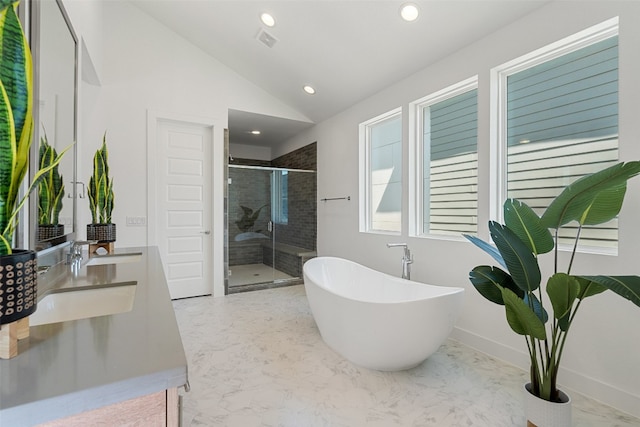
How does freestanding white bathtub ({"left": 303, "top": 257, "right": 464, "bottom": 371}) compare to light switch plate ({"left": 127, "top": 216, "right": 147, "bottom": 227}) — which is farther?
light switch plate ({"left": 127, "top": 216, "right": 147, "bottom": 227})

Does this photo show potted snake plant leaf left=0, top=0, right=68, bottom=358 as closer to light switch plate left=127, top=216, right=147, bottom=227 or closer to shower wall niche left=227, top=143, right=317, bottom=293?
light switch plate left=127, top=216, right=147, bottom=227

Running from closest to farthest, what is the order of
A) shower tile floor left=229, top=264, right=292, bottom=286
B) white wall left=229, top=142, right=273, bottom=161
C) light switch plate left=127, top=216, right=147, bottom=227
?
light switch plate left=127, top=216, right=147, bottom=227
shower tile floor left=229, top=264, right=292, bottom=286
white wall left=229, top=142, right=273, bottom=161

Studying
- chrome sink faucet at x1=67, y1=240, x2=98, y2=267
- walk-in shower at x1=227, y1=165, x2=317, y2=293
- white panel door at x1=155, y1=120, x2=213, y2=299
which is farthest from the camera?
walk-in shower at x1=227, y1=165, x2=317, y2=293

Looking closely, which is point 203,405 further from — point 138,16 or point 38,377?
point 138,16

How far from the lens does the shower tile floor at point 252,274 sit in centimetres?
430

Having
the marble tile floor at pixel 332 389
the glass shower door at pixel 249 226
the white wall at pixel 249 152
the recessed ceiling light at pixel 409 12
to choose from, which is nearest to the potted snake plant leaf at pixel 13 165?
the marble tile floor at pixel 332 389

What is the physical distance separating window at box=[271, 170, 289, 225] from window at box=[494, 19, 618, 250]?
3185 millimetres

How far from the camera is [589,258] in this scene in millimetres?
1837

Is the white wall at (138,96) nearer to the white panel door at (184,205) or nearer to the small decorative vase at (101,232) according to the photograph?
the white panel door at (184,205)

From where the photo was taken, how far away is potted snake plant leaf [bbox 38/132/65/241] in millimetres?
1360

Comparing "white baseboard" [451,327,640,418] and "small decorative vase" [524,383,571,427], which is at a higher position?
"small decorative vase" [524,383,571,427]

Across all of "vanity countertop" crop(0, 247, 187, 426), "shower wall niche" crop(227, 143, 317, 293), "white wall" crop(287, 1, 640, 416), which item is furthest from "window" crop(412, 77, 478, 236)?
"vanity countertop" crop(0, 247, 187, 426)

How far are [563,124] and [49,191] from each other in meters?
3.07

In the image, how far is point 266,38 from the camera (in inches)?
124
